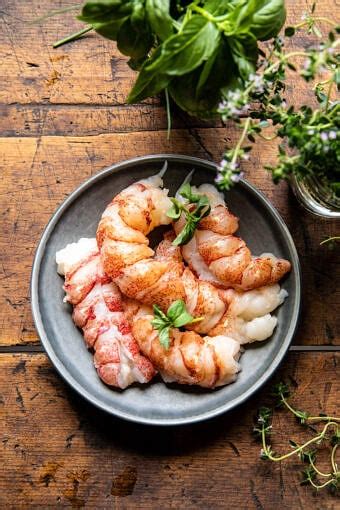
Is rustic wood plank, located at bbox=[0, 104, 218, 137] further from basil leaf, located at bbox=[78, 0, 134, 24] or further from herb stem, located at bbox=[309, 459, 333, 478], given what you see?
herb stem, located at bbox=[309, 459, 333, 478]

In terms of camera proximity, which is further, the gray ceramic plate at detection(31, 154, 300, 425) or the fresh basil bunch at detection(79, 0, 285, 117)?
the gray ceramic plate at detection(31, 154, 300, 425)

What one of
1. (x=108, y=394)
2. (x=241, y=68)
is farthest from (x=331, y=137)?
(x=108, y=394)

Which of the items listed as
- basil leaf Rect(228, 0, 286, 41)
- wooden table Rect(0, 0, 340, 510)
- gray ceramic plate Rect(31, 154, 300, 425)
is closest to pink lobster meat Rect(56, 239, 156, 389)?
gray ceramic plate Rect(31, 154, 300, 425)

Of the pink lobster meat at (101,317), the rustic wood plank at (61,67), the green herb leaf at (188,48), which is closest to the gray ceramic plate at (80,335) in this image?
the pink lobster meat at (101,317)

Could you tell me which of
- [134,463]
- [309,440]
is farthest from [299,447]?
[134,463]

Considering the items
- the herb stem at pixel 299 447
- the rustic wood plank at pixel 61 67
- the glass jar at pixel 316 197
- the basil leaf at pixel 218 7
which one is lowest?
the herb stem at pixel 299 447

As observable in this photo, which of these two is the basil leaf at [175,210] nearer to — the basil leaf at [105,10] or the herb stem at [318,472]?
the basil leaf at [105,10]
